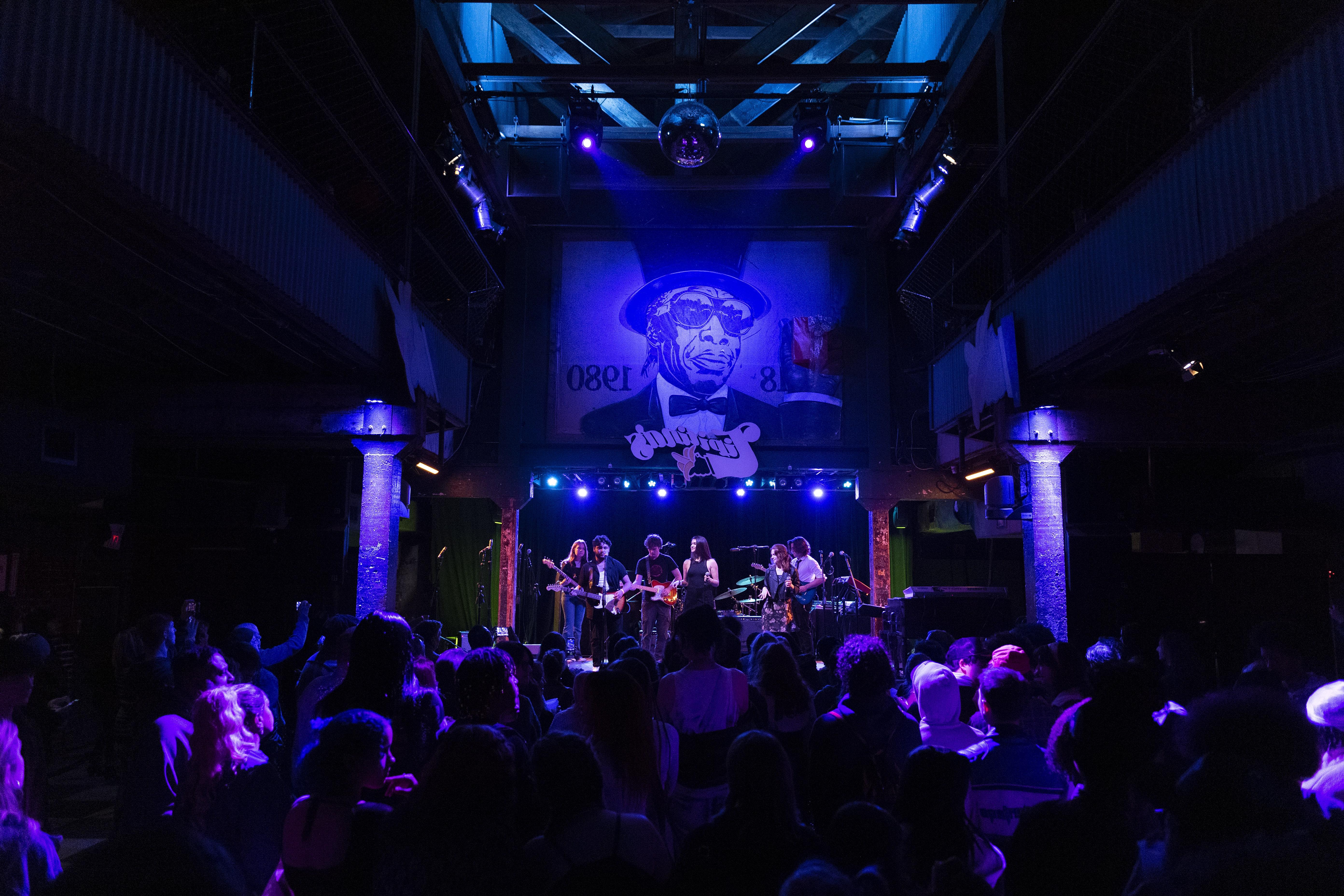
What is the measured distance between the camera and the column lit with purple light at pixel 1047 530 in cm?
1002

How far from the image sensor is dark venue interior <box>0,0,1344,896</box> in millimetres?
2467

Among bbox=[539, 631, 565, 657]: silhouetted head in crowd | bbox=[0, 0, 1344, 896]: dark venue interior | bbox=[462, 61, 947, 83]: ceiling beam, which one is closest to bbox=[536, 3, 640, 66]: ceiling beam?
bbox=[0, 0, 1344, 896]: dark venue interior

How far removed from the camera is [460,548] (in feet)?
59.6

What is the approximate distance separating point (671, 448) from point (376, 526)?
6.90m

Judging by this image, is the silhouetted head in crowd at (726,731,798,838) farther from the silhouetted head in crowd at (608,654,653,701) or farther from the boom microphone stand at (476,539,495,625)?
the boom microphone stand at (476,539,495,625)

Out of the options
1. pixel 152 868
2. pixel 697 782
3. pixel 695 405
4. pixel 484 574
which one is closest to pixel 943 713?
pixel 697 782

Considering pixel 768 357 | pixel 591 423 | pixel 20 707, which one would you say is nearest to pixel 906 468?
pixel 768 357

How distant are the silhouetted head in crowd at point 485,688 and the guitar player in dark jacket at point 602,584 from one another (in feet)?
32.0

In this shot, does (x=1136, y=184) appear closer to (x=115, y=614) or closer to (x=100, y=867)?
(x=100, y=867)

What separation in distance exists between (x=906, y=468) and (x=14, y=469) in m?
13.5

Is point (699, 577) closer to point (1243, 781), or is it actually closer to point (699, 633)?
point (699, 633)

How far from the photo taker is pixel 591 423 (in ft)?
54.2

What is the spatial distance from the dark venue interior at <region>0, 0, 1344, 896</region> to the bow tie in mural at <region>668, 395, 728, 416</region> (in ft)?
0.26

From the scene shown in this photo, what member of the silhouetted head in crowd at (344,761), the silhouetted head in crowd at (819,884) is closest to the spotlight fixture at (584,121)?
the silhouetted head in crowd at (344,761)
